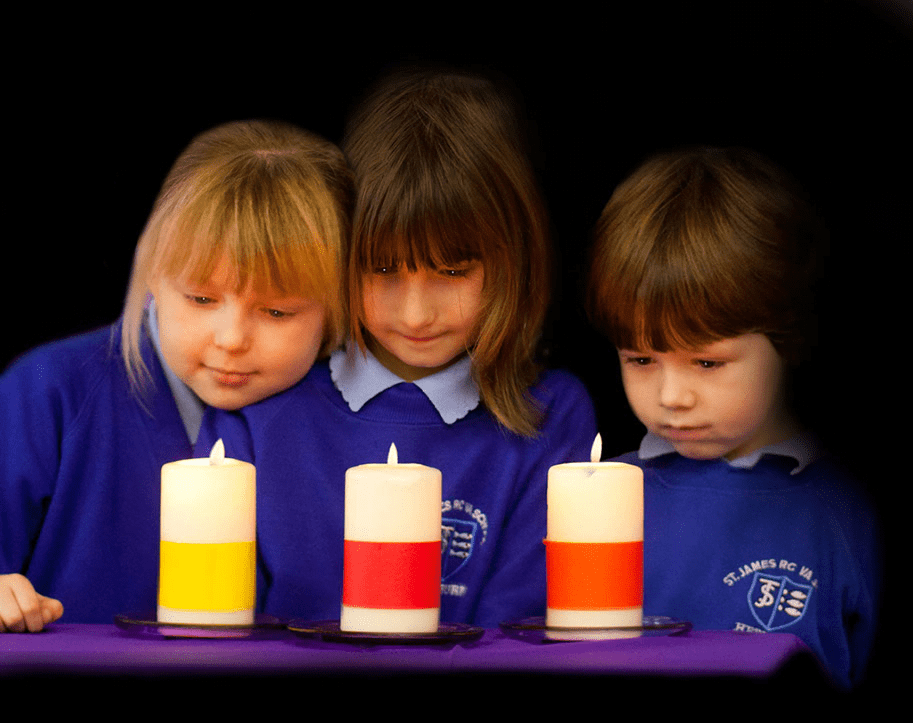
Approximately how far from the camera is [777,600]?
1.12 metres

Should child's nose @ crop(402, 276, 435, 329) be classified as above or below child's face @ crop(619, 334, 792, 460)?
above

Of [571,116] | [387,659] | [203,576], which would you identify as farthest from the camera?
[571,116]

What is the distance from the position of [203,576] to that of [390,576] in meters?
0.17

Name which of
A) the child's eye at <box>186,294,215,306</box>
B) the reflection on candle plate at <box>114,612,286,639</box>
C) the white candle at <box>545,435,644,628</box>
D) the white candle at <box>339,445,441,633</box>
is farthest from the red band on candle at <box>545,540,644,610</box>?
the child's eye at <box>186,294,215,306</box>

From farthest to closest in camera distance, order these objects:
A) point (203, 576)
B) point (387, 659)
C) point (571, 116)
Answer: point (571, 116) < point (203, 576) < point (387, 659)

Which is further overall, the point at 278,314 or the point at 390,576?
the point at 278,314

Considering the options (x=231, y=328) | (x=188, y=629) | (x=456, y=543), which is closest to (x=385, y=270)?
(x=231, y=328)

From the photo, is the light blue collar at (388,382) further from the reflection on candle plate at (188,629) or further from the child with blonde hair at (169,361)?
the reflection on candle plate at (188,629)

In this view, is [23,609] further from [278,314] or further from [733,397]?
[733,397]

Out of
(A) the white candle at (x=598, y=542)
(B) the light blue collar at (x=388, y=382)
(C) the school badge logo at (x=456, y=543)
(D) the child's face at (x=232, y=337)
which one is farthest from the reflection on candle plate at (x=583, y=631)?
(D) the child's face at (x=232, y=337)

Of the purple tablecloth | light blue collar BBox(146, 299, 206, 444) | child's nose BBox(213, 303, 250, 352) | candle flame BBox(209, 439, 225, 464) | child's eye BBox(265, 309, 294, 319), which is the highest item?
child's eye BBox(265, 309, 294, 319)

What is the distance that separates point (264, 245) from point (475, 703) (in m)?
0.46

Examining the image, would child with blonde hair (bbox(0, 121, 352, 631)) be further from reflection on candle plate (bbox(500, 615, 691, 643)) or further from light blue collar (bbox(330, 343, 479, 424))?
reflection on candle plate (bbox(500, 615, 691, 643))

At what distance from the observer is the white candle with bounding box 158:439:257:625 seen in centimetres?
104
